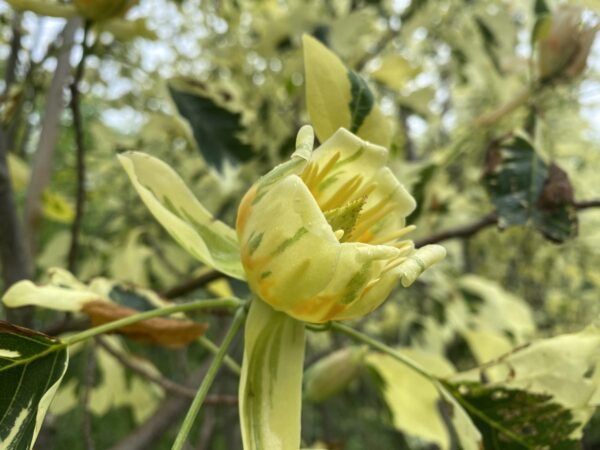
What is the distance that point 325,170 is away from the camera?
0.38m

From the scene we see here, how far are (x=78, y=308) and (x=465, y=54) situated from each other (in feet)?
3.27

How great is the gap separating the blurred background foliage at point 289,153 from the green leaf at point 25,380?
17 centimetres

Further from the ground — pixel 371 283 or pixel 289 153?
pixel 289 153

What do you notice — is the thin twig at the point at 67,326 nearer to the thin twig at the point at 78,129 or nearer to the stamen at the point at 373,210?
the thin twig at the point at 78,129

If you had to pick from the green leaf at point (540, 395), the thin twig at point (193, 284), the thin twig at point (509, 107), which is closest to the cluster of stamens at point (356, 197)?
the green leaf at point (540, 395)

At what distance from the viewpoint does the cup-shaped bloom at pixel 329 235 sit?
1.07 ft

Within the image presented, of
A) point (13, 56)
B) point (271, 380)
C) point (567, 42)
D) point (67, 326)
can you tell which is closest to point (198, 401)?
point (271, 380)

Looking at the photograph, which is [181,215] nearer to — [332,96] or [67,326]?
[332,96]

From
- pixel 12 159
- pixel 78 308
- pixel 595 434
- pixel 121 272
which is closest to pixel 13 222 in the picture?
pixel 78 308

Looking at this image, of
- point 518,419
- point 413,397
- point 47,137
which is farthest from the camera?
point 47,137

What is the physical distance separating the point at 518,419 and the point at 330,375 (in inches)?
11.4

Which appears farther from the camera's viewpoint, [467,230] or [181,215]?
[467,230]

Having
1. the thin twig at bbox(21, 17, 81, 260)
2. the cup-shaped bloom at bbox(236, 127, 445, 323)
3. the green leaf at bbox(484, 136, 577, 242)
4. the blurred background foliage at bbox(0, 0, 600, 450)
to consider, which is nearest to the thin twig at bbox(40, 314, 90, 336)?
the blurred background foliage at bbox(0, 0, 600, 450)

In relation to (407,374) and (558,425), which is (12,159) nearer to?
(407,374)
